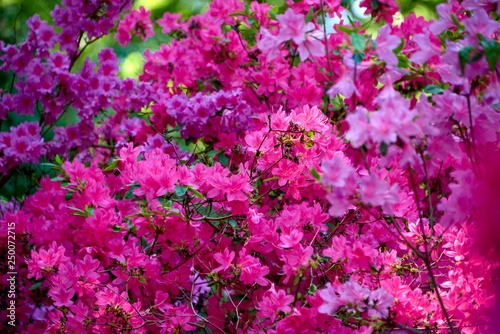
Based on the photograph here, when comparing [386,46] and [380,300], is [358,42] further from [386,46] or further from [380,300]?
[380,300]

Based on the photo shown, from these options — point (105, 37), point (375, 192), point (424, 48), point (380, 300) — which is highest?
point (424, 48)

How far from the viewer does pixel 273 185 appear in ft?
4.59

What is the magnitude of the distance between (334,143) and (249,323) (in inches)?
20.9

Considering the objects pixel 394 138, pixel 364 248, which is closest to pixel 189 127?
pixel 364 248

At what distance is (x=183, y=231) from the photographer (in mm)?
1315

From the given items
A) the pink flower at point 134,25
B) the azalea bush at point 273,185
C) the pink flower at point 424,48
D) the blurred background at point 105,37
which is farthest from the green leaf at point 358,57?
the pink flower at point 134,25

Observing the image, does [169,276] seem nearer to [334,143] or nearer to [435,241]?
[334,143]

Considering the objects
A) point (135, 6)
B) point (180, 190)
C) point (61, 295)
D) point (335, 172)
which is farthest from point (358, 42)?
point (135, 6)

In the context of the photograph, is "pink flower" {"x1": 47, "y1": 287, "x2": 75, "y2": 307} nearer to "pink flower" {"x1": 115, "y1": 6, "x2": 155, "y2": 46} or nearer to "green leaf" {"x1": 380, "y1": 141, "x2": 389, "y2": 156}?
"green leaf" {"x1": 380, "y1": 141, "x2": 389, "y2": 156}

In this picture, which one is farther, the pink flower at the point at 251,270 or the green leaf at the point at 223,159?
the green leaf at the point at 223,159

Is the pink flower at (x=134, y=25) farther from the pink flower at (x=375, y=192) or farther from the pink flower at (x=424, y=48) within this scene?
the pink flower at (x=375, y=192)

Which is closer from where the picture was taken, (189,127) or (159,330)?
(159,330)

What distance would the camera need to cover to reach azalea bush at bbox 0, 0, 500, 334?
931 mm

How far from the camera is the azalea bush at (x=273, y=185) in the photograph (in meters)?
0.93
